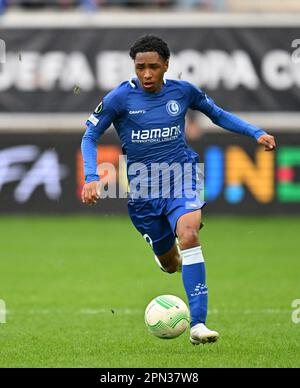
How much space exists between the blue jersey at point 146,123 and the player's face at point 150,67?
20 centimetres

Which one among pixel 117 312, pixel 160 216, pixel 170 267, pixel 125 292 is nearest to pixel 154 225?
pixel 160 216

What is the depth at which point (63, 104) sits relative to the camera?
1862cm

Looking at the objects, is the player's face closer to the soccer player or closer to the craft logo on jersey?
the soccer player

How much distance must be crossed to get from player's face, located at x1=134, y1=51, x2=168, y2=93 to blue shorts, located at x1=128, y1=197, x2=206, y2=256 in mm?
906

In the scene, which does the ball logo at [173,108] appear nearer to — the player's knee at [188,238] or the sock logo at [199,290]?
the player's knee at [188,238]

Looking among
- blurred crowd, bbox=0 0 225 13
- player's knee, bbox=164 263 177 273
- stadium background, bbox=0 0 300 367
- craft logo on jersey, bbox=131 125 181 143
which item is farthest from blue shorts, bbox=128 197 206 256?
blurred crowd, bbox=0 0 225 13

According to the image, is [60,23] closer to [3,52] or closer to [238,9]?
[3,52]

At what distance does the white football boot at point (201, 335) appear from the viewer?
22.5ft

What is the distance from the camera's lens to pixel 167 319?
23.2 feet

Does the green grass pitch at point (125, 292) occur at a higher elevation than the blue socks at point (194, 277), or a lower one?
lower

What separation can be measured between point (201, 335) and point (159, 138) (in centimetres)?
161

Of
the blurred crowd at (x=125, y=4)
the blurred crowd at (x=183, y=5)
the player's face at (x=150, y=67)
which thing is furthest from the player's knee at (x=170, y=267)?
the blurred crowd at (x=125, y=4)
